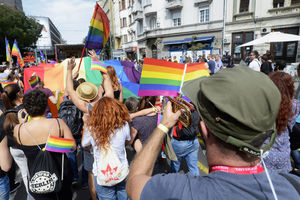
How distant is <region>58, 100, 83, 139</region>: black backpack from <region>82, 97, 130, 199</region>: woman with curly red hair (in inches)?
37.3

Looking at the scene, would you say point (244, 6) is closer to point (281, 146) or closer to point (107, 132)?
point (281, 146)

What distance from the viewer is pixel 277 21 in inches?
695

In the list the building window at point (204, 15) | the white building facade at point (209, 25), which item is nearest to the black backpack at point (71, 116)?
the white building facade at point (209, 25)

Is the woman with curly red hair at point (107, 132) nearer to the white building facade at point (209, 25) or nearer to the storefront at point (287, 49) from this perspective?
the white building facade at point (209, 25)

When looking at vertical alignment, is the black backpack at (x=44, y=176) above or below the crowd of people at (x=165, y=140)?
below

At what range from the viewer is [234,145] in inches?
33.5

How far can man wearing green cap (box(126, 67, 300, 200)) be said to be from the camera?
80cm

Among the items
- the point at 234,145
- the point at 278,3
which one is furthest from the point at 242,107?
the point at 278,3

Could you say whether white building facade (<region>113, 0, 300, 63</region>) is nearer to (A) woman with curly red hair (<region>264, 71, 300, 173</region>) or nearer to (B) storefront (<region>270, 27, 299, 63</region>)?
(B) storefront (<region>270, 27, 299, 63</region>)

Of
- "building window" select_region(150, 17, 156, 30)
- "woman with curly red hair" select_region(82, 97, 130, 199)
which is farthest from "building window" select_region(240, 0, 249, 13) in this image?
"woman with curly red hair" select_region(82, 97, 130, 199)

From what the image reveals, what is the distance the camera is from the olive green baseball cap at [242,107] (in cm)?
79

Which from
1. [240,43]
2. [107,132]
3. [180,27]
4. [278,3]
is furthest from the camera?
[180,27]

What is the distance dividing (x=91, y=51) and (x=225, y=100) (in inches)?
128

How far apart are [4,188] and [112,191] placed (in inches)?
53.7
